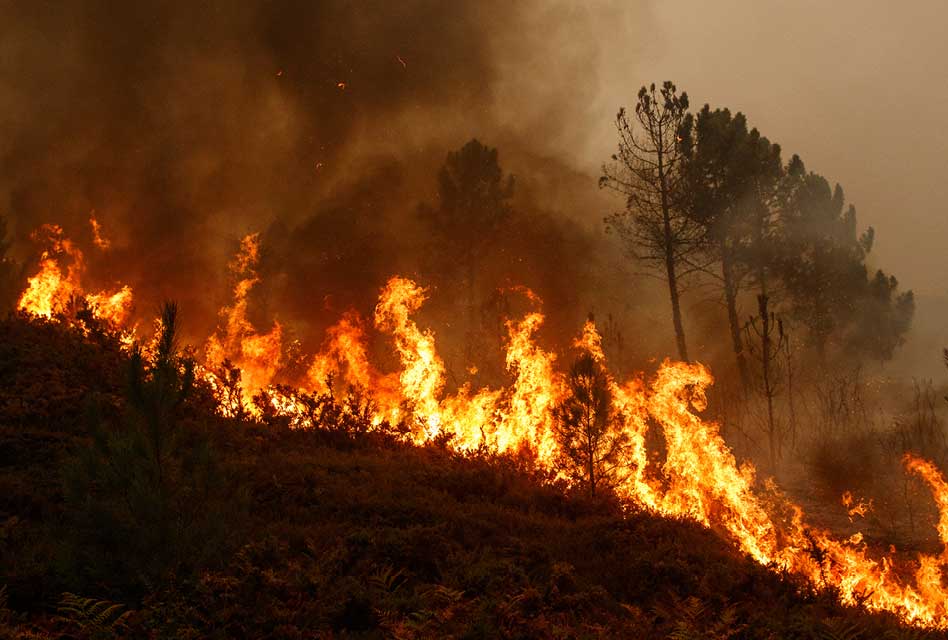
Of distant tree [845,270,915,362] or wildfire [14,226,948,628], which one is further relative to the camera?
distant tree [845,270,915,362]

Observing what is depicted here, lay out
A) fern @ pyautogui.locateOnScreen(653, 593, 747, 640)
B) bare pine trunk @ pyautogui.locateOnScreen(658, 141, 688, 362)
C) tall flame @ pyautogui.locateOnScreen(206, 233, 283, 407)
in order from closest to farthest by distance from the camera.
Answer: fern @ pyautogui.locateOnScreen(653, 593, 747, 640)
tall flame @ pyautogui.locateOnScreen(206, 233, 283, 407)
bare pine trunk @ pyautogui.locateOnScreen(658, 141, 688, 362)

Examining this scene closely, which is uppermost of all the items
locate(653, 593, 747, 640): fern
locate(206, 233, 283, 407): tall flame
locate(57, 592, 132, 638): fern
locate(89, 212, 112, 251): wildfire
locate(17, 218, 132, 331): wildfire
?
locate(89, 212, 112, 251): wildfire

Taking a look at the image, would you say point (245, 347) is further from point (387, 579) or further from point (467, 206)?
point (387, 579)

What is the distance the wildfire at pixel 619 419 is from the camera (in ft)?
36.2

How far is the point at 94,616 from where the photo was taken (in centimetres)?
588

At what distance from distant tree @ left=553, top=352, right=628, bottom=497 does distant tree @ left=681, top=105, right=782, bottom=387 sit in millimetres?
13269

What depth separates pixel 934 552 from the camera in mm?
13227

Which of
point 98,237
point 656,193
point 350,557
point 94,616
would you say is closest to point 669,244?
point 656,193

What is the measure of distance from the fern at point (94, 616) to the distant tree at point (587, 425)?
8.54 meters

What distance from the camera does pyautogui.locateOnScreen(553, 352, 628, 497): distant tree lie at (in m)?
12.5

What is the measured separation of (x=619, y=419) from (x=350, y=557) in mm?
8517

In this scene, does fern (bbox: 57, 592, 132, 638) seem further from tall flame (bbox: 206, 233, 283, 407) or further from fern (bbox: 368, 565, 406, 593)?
tall flame (bbox: 206, 233, 283, 407)

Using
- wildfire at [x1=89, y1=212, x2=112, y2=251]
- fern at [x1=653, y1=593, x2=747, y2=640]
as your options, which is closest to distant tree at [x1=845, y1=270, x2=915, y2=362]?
fern at [x1=653, y1=593, x2=747, y2=640]

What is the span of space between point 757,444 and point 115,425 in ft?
64.1
